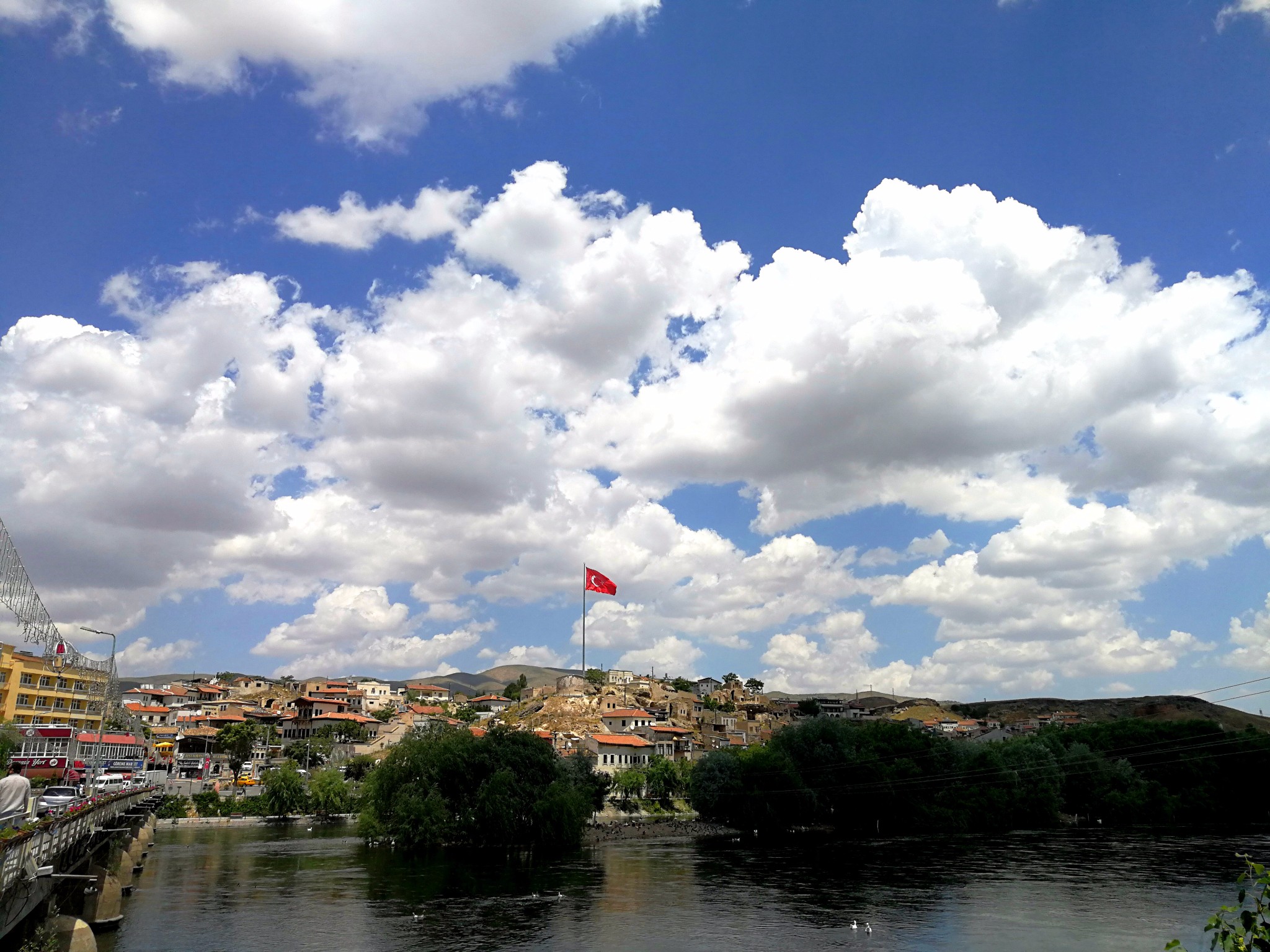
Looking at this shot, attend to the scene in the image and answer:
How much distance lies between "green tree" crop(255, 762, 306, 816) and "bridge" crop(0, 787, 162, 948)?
27.4m

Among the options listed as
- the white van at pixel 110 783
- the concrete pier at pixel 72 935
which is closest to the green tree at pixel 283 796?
the white van at pixel 110 783

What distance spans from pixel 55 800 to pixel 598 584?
68.3 meters

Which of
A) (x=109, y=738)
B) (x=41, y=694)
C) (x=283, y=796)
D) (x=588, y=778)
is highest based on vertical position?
(x=41, y=694)

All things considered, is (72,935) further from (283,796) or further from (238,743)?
(238,743)

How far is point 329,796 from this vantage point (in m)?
111

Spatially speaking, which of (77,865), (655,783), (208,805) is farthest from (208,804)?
(77,865)

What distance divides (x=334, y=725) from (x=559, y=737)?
4428 centimetres

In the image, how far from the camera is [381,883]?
60.0 m

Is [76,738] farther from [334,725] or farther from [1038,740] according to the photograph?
[1038,740]

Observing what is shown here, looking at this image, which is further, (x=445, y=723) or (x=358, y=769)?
(x=358, y=769)

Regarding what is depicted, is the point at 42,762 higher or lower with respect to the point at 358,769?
higher

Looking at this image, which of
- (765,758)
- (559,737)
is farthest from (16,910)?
(559,737)

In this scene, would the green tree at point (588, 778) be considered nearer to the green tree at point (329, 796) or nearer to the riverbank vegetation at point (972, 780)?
the riverbank vegetation at point (972, 780)

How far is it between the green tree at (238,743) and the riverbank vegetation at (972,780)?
77.3 metres
